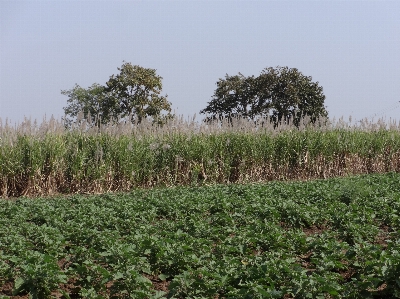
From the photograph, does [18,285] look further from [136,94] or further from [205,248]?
[136,94]

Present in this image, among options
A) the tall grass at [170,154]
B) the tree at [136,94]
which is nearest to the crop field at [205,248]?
the tall grass at [170,154]

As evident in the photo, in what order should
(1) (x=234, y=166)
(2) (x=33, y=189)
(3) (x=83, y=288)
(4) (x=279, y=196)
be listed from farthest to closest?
(1) (x=234, y=166) → (2) (x=33, y=189) → (4) (x=279, y=196) → (3) (x=83, y=288)

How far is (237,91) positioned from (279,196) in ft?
103

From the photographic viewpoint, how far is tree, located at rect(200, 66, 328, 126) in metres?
40.6

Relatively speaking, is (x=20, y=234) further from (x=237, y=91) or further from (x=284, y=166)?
(x=237, y=91)

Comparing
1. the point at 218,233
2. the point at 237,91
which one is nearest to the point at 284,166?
the point at 218,233

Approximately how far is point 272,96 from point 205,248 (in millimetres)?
35758

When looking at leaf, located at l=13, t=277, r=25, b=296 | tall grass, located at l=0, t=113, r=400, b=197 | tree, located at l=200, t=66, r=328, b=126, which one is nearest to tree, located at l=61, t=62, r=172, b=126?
tree, located at l=200, t=66, r=328, b=126

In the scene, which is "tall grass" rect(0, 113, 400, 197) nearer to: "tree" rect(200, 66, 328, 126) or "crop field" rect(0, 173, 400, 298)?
"crop field" rect(0, 173, 400, 298)

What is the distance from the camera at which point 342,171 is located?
2139 centimetres

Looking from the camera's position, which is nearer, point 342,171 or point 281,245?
point 281,245

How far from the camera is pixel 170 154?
56.6 ft

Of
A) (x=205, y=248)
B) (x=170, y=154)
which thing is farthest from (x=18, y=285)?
(x=170, y=154)

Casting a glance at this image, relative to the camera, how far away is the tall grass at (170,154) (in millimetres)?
15430
